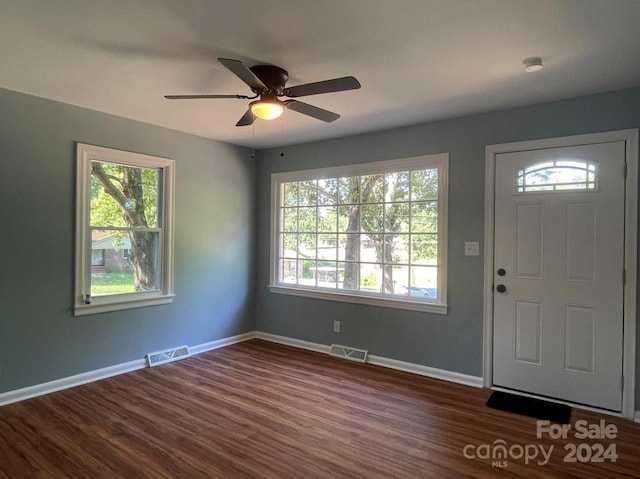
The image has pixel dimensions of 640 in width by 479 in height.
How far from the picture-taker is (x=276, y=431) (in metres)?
2.68

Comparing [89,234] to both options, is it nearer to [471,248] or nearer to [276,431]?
[276,431]

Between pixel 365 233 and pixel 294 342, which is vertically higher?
pixel 365 233

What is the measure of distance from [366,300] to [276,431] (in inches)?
71.9

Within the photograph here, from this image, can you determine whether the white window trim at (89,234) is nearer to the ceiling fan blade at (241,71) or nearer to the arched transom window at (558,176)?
the ceiling fan blade at (241,71)

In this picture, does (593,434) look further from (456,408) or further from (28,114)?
(28,114)

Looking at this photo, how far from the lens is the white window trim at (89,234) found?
3438 millimetres

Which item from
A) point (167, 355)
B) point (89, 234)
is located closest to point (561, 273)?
point (167, 355)

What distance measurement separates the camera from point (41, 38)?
87.9 inches

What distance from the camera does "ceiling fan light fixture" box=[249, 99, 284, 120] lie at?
2.51 m

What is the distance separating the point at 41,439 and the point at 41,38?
246 centimetres

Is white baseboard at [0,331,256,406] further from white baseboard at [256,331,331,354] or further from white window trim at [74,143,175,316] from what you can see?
white baseboard at [256,331,331,354]

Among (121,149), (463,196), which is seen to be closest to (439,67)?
(463,196)

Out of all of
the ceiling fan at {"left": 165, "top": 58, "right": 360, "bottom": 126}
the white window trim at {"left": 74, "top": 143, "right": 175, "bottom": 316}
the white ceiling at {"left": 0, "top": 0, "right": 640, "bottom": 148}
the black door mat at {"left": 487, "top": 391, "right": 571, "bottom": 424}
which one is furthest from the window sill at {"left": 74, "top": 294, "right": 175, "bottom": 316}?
the black door mat at {"left": 487, "top": 391, "right": 571, "bottom": 424}

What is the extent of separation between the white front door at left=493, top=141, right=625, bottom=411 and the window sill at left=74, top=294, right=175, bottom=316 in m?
3.24
